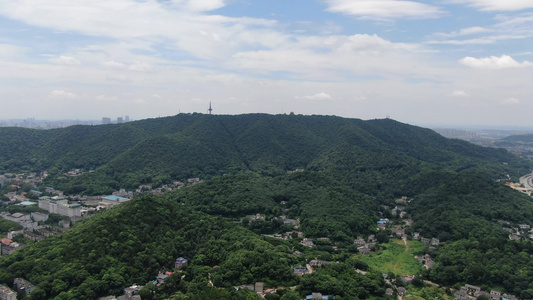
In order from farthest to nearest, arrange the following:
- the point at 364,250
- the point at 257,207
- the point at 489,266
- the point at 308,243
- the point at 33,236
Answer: the point at 257,207 → the point at 33,236 → the point at 308,243 → the point at 364,250 → the point at 489,266

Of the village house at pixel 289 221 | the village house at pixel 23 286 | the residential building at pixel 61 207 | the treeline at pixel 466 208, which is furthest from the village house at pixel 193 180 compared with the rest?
the village house at pixel 23 286

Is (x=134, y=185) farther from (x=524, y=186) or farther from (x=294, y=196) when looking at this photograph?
(x=524, y=186)

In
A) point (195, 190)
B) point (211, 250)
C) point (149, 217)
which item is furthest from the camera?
point (195, 190)

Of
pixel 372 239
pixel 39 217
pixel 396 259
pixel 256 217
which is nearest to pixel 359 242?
pixel 372 239

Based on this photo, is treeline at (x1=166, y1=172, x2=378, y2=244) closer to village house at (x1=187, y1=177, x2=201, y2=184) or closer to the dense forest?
the dense forest

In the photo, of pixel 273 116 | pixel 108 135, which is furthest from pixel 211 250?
pixel 273 116

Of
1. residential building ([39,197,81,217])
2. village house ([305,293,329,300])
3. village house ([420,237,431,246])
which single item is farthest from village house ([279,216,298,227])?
residential building ([39,197,81,217])

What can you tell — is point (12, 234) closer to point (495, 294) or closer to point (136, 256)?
point (136, 256)

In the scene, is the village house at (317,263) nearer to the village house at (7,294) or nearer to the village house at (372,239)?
the village house at (372,239)
